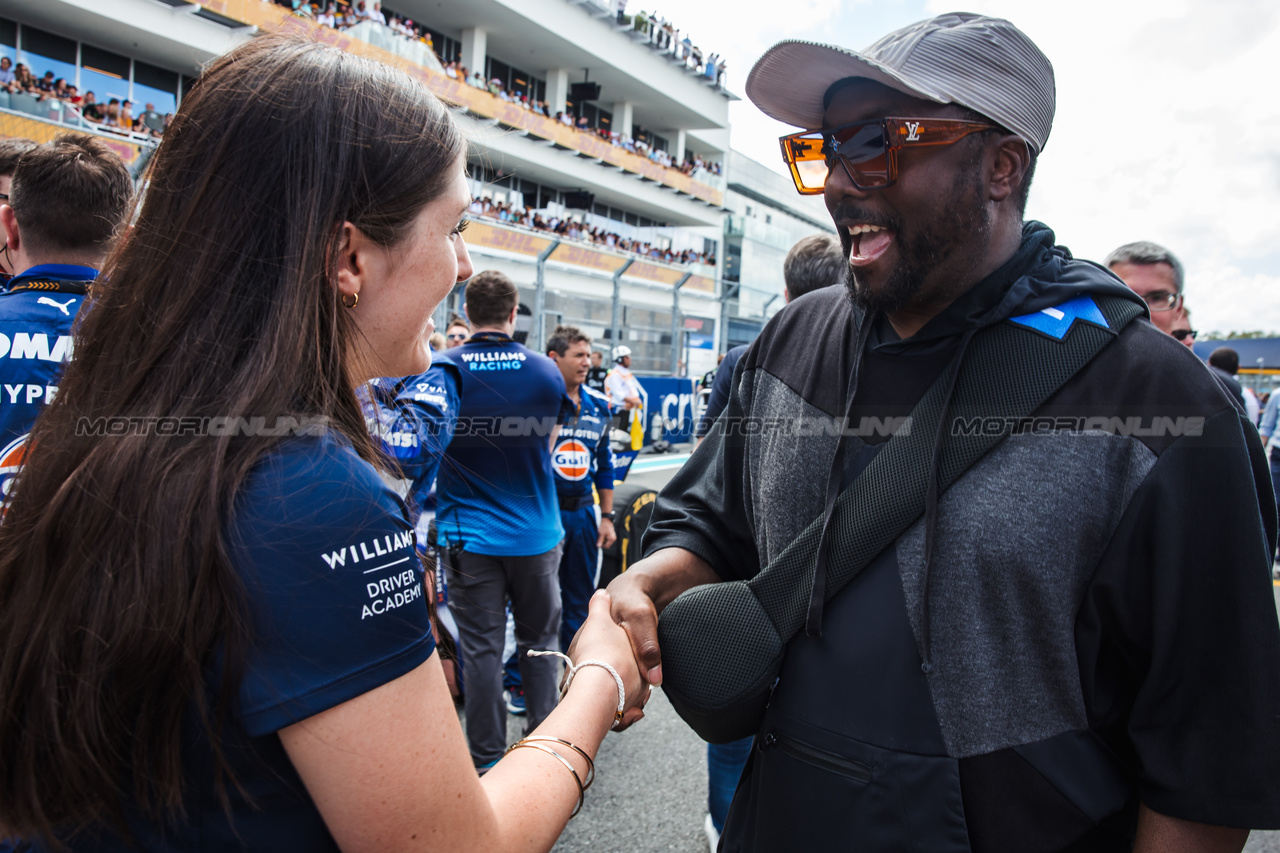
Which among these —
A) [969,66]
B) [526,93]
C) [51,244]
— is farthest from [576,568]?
[526,93]

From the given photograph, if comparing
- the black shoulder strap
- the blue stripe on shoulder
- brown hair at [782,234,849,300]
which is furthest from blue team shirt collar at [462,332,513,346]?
the blue stripe on shoulder

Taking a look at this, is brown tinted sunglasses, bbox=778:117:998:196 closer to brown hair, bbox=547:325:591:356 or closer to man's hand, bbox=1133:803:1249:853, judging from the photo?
man's hand, bbox=1133:803:1249:853

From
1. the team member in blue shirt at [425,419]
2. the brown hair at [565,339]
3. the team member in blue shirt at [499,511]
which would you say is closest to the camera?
the team member in blue shirt at [425,419]

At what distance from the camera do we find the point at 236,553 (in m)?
0.85

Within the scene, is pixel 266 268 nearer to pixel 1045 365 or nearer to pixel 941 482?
pixel 941 482

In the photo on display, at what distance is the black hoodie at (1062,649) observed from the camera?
1146 mm

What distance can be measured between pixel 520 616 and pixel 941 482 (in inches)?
120

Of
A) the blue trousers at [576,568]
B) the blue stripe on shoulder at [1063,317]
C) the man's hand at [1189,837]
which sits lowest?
the blue trousers at [576,568]

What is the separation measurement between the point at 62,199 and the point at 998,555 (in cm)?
303

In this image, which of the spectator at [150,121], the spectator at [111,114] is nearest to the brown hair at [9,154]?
the spectator at [150,121]

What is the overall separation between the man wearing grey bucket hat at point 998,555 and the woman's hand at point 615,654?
0.04 m

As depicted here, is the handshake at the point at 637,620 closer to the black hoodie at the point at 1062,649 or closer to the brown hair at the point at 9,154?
the black hoodie at the point at 1062,649

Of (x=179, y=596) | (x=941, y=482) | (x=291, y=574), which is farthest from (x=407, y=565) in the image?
(x=941, y=482)

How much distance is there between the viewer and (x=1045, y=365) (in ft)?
4.25
